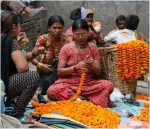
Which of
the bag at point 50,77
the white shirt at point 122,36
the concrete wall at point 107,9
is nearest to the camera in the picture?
the bag at point 50,77

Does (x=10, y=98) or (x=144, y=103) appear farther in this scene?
(x=144, y=103)

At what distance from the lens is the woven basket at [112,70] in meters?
5.64

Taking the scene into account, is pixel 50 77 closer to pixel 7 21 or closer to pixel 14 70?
pixel 14 70

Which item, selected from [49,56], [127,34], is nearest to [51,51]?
[49,56]

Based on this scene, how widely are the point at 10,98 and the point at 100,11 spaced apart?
5055mm

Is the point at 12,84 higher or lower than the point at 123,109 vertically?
higher

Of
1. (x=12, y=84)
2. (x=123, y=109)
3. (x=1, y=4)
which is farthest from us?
(x=1, y=4)

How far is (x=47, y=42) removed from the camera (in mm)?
5805

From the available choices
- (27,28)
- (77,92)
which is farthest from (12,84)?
(27,28)

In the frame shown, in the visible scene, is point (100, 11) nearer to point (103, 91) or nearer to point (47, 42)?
point (47, 42)

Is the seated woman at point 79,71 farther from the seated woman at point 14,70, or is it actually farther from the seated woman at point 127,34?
the seated woman at point 127,34

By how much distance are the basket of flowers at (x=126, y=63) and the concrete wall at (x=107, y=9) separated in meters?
3.09

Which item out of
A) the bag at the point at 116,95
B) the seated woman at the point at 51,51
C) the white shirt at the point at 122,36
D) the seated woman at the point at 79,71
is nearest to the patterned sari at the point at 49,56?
the seated woman at the point at 51,51

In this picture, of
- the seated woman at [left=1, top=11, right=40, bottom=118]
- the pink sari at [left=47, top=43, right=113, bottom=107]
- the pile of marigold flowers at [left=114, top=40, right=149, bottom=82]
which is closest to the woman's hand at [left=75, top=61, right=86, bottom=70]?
the pink sari at [left=47, top=43, right=113, bottom=107]
